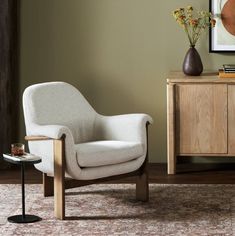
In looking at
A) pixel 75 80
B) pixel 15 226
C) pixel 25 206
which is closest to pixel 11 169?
pixel 75 80

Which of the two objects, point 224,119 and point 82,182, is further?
point 224,119

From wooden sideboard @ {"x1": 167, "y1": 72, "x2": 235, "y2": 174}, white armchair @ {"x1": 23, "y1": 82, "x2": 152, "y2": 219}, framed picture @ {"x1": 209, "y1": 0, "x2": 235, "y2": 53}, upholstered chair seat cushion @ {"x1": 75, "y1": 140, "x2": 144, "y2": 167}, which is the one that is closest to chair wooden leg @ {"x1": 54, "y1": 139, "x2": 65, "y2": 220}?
white armchair @ {"x1": 23, "y1": 82, "x2": 152, "y2": 219}

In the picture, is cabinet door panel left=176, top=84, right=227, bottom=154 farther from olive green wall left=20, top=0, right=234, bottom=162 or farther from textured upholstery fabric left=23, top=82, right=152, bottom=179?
textured upholstery fabric left=23, top=82, right=152, bottom=179

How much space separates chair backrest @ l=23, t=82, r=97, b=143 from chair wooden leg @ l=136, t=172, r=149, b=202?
537 mm

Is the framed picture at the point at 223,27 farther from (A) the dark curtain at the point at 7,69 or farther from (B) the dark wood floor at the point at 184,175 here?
(A) the dark curtain at the point at 7,69

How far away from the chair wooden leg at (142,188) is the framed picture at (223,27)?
5.34 ft

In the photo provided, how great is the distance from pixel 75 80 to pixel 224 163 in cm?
147

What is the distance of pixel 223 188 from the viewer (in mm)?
5461

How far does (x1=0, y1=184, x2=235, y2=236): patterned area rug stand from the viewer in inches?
174

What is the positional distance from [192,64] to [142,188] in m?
1.35

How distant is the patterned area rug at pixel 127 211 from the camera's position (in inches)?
174

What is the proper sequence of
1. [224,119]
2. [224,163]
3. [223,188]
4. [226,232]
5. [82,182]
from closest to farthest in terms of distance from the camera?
[226,232]
[82,182]
[223,188]
[224,119]
[224,163]

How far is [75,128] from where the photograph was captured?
17.6 feet

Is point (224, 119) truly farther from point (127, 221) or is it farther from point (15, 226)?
point (15, 226)
